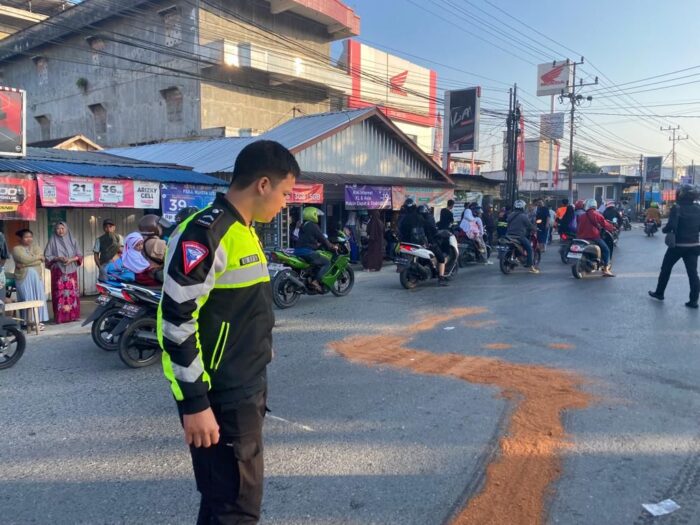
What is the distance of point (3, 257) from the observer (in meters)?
7.35

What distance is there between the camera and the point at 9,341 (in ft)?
20.7

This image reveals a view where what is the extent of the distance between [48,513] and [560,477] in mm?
3118

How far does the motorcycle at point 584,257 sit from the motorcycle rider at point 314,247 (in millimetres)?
5925

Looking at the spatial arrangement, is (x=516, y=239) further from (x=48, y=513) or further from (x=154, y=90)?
(x=154, y=90)

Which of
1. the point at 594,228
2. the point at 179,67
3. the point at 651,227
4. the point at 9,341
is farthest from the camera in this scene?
the point at 179,67

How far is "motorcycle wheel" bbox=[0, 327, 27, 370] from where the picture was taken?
6.20 metres

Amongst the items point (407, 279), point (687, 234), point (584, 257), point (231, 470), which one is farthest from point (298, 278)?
point (231, 470)

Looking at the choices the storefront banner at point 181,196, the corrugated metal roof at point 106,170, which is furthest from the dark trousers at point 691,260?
the corrugated metal roof at point 106,170

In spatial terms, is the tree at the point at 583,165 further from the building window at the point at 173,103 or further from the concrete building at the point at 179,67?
the building window at the point at 173,103

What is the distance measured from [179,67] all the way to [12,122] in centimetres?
2026

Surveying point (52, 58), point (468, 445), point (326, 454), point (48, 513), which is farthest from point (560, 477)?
point (52, 58)

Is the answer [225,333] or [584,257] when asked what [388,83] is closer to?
[584,257]

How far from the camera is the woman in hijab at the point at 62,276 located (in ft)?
28.6

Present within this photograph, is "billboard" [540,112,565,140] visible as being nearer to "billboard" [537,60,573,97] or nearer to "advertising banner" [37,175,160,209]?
"billboard" [537,60,573,97]
